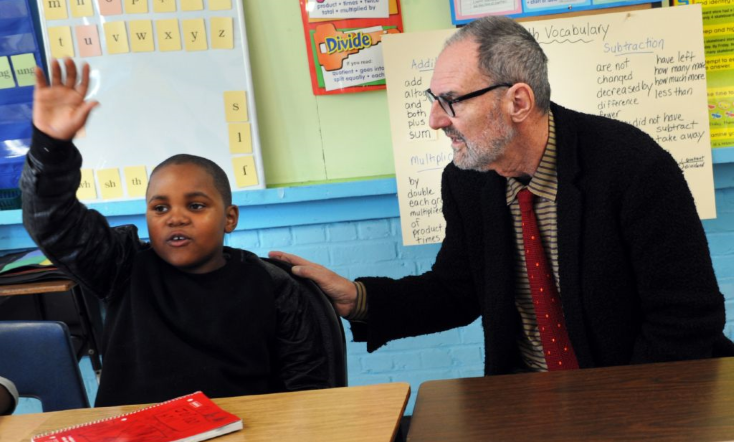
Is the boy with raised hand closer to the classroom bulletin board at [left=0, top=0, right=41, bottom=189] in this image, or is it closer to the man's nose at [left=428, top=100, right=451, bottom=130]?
the man's nose at [left=428, top=100, right=451, bottom=130]

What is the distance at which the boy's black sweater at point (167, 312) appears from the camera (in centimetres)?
150

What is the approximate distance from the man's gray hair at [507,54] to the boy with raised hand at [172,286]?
66 cm

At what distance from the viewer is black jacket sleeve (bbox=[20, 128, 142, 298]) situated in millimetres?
1437

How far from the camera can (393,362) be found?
310 cm

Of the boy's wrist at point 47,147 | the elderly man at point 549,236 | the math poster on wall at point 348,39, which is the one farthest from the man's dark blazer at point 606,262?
the math poster on wall at point 348,39

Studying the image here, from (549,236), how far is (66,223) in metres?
1.06

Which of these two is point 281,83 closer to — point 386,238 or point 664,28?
point 386,238

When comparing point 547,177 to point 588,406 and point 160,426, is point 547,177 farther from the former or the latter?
point 160,426

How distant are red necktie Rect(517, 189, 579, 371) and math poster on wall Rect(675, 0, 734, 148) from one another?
5.10 ft

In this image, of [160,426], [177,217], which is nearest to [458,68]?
[177,217]

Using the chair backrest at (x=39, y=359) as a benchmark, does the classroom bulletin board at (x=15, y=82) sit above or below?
above

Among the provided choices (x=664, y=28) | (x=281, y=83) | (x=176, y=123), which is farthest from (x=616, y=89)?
(x=176, y=123)

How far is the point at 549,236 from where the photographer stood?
1.69 m

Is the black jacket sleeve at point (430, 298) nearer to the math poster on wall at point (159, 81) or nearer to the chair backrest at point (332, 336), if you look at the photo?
the chair backrest at point (332, 336)
